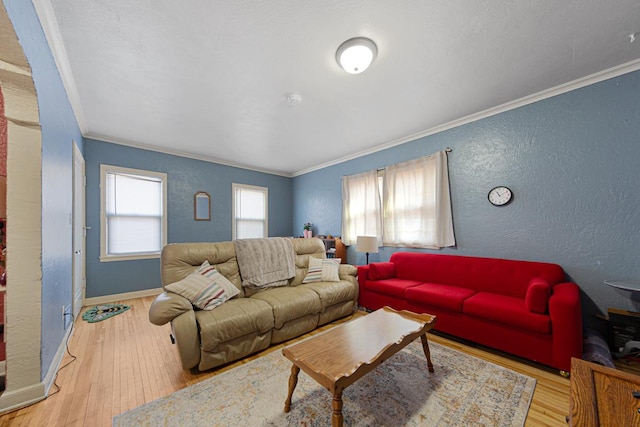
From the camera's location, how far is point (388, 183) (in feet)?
13.3

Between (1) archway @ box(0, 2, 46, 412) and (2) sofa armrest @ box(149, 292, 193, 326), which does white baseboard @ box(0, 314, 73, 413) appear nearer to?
(1) archway @ box(0, 2, 46, 412)

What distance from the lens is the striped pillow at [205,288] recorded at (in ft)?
7.22

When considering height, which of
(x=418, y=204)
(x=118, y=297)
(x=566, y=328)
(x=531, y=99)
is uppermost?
(x=531, y=99)

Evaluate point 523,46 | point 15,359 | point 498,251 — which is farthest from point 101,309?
point 523,46

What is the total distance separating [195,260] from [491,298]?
3.14 metres

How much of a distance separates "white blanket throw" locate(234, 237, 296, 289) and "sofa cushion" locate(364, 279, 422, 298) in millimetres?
1089

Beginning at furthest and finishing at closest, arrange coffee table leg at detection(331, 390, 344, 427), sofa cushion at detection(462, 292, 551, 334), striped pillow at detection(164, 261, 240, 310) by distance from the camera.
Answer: striped pillow at detection(164, 261, 240, 310) → sofa cushion at detection(462, 292, 551, 334) → coffee table leg at detection(331, 390, 344, 427)

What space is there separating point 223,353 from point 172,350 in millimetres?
733

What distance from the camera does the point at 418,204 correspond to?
3.65 meters

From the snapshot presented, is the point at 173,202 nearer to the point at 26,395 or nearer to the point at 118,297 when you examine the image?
the point at 118,297

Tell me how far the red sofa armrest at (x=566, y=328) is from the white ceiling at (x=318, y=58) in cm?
210

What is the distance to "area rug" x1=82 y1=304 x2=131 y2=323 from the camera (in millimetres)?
3130

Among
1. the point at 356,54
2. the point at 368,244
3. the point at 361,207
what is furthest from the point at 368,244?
the point at 356,54

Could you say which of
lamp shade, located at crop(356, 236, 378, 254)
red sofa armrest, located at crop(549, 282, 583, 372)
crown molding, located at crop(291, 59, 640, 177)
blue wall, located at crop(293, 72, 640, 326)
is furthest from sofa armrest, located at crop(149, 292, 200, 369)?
crown molding, located at crop(291, 59, 640, 177)
